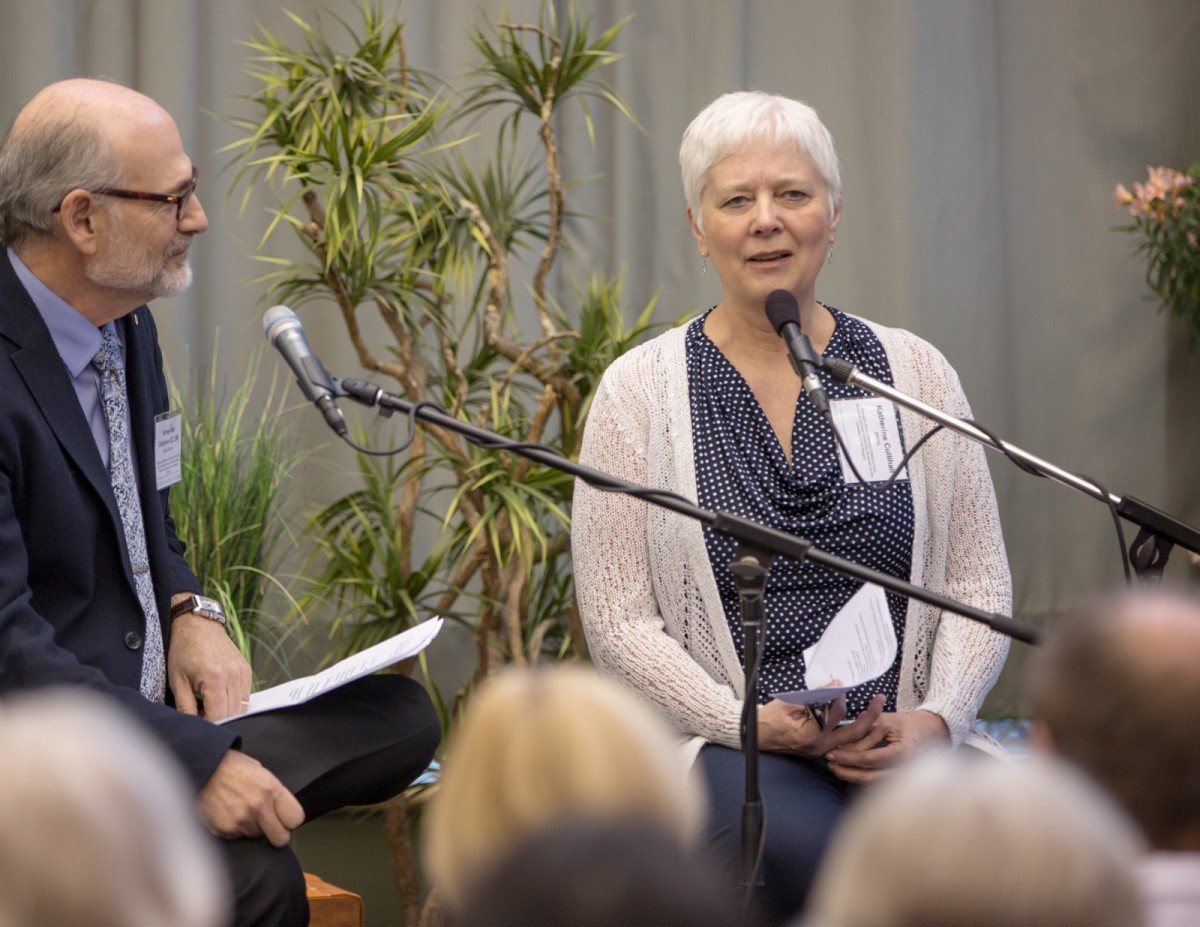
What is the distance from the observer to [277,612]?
3.69m

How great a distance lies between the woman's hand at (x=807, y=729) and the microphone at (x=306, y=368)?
0.81m

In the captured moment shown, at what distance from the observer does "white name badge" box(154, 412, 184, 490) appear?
7.80 ft

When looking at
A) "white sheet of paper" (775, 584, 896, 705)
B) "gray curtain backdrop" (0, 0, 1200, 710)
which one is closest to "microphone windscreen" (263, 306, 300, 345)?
"white sheet of paper" (775, 584, 896, 705)

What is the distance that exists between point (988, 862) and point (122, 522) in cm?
176

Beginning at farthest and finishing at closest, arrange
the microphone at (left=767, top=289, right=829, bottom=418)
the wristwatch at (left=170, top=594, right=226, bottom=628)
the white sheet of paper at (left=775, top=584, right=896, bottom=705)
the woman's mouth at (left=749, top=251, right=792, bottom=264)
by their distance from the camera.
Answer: the woman's mouth at (left=749, top=251, right=792, bottom=264) → the wristwatch at (left=170, top=594, right=226, bottom=628) → the white sheet of paper at (left=775, top=584, right=896, bottom=705) → the microphone at (left=767, top=289, right=829, bottom=418)

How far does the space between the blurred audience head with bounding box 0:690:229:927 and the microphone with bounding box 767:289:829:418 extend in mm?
1270

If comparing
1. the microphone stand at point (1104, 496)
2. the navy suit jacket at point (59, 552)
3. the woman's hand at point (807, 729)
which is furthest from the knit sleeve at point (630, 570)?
the navy suit jacket at point (59, 552)

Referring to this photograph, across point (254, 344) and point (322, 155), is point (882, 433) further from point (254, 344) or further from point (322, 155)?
point (254, 344)

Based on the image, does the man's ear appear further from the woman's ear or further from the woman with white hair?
the woman's ear

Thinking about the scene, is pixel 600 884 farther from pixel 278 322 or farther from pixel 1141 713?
pixel 278 322

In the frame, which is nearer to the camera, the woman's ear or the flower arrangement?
the woman's ear

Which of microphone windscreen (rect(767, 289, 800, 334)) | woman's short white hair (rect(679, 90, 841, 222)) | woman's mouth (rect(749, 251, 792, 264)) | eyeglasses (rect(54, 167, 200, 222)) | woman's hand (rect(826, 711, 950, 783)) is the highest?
woman's short white hair (rect(679, 90, 841, 222))

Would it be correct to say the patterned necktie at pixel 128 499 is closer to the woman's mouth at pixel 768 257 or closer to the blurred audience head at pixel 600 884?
the woman's mouth at pixel 768 257

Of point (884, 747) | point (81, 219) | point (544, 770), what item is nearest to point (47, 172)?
point (81, 219)
